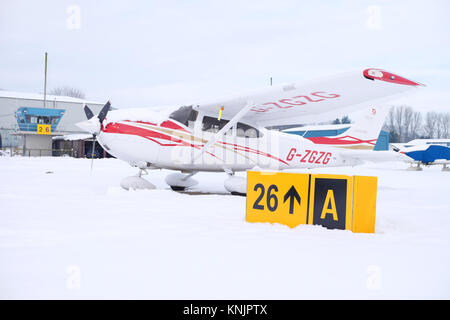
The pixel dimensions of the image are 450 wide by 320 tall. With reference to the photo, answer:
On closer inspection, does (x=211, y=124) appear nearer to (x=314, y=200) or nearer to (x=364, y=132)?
(x=314, y=200)

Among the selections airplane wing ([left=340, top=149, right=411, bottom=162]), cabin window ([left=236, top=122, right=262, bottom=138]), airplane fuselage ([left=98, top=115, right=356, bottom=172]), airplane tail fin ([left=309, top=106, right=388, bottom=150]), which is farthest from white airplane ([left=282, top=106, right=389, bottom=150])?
cabin window ([left=236, top=122, right=262, bottom=138])

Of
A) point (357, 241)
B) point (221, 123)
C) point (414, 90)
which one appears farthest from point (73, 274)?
point (221, 123)

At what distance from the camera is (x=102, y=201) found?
5.36 metres

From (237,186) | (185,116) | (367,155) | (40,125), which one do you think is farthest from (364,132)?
(40,125)


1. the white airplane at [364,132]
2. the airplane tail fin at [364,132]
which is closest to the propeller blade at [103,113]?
the white airplane at [364,132]

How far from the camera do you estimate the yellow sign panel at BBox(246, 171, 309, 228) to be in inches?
155

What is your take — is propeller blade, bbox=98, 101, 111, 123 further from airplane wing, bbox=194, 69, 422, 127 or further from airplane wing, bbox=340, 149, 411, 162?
airplane wing, bbox=340, 149, 411, 162

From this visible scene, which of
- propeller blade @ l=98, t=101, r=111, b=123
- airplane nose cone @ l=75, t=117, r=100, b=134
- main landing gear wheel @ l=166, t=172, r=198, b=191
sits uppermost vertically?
Result: propeller blade @ l=98, t=101, r=111, b=123

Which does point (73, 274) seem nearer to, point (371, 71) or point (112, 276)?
point (112, 276)

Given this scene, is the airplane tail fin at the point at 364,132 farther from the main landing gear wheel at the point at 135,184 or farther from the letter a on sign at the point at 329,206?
the letter a on sign at the point at 329,206

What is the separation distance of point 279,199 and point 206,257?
164 centimetres

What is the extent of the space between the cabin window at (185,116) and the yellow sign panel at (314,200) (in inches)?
123

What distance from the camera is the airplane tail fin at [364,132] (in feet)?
29.6

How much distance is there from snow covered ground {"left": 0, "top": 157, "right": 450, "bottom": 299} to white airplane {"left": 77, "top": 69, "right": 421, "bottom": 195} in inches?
87.9
